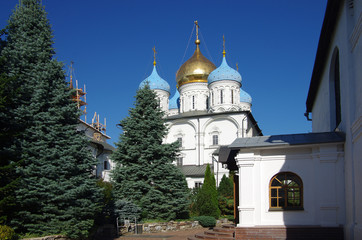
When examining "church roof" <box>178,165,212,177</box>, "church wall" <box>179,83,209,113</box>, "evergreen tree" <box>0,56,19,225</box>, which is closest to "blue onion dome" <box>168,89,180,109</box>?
"church wall" <box>179,83,209,113</box>

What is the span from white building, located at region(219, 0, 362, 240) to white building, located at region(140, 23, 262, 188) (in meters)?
25.0

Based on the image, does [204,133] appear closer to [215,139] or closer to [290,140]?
[215,139]

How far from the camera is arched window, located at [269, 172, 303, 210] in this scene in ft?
39.4

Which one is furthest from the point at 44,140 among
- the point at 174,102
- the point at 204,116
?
the point at 174,102

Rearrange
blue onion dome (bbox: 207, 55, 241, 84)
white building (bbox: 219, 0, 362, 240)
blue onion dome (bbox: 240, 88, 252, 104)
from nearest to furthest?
1. white building (bbox: 219, 0, 362, 240)
2. blue onion dome (bbox: 207, 55, 241, 84)
3. blue onion dome (bbox: 240, 88, 252, 104)

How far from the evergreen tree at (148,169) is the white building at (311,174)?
7.65 m

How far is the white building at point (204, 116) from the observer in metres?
41.5

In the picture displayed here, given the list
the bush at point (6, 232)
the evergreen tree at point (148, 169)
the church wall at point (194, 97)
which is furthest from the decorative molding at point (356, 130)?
the church wall at point (194, 97)

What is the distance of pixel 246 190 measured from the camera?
40.3ft

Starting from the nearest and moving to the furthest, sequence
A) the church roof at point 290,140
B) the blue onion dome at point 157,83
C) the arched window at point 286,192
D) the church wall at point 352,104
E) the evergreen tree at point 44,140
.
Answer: the church wall at point 352,104, the evergreen tree at point 44,140, the church roof at point 290,140, the arched window at point 286,192, the blue onion dome at point 157,83

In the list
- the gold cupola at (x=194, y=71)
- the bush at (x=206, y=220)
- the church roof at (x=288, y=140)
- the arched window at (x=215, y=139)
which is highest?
the gold cupola at (x=194, y=71)

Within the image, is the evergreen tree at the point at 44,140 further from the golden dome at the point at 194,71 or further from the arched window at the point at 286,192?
the golden dome at the point at 194,71

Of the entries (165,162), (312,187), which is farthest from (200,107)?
(312,187)

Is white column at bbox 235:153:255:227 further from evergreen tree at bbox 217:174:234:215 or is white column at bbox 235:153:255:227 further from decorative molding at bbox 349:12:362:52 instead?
evergreen tree at bbox 217:174:234:215
